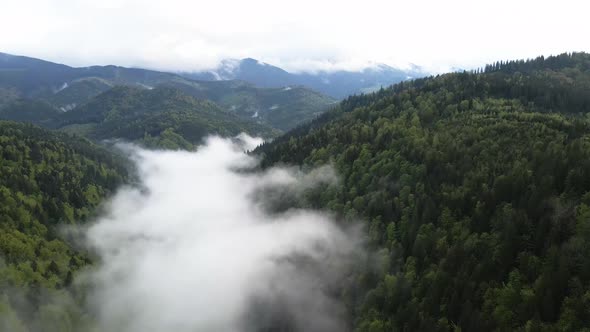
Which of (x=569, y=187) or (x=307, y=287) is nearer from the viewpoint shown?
(x=569, y=187)

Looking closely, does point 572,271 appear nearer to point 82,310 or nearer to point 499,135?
point 499,135

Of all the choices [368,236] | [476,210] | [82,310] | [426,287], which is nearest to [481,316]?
[426,287]

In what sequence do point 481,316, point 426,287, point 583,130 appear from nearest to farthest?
point 481,316
point 426,287
point 583,130

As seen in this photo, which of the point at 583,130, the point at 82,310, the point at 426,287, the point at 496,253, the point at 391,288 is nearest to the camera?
the point at 496,253

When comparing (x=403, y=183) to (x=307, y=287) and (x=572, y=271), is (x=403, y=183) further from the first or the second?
(x=572, y=271)

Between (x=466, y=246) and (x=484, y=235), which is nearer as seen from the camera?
(x=484, y=235)

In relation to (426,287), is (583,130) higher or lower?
higher

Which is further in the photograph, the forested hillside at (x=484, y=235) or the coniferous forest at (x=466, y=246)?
the coniferous forest at (x=466, y=246)

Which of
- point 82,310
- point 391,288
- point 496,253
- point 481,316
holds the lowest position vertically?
point 82,310

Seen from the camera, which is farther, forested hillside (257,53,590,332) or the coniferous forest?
the coniferous forest

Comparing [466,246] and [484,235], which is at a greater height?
[484,235]
